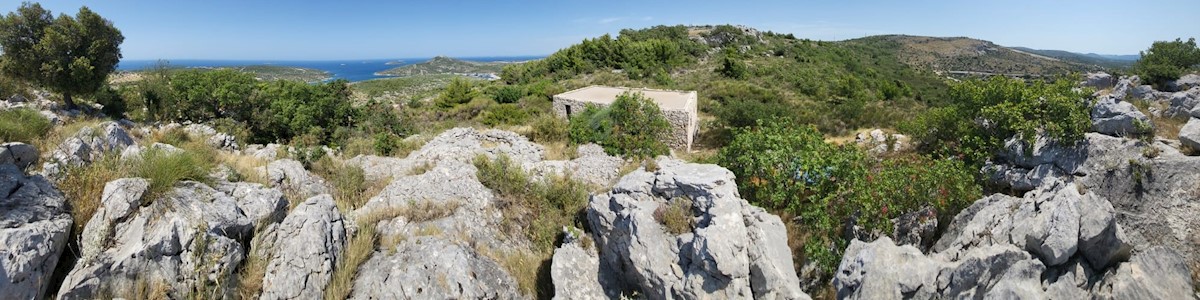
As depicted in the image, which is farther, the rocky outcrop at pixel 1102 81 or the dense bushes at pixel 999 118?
the rocky outcrop at pixel 1102 81

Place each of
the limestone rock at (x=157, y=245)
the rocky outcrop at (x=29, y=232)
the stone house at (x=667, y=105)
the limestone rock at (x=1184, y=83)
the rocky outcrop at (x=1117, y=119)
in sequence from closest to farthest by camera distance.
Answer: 1. the rocky outcrop at (x=29, y=232)
2. the limestone rock at (x=157, y=245)
3. the rocky outcrop at (x=1117, y=119)
4. the stone house at (x=667, y=105)
5. the limestone rock at (x=1184, y=83)

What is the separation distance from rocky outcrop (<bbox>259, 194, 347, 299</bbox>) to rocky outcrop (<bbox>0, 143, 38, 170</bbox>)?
2.84 m

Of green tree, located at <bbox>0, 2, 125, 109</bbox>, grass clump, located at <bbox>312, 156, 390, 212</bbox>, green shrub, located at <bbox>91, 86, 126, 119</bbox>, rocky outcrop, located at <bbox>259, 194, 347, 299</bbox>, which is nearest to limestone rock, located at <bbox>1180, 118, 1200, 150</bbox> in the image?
rocky outcrop, located at <bbox>259, 194, 347, 299</bbox>

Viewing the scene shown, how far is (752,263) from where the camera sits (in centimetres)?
415

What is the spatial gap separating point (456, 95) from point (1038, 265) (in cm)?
2492

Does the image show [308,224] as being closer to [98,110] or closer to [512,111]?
[98,110]

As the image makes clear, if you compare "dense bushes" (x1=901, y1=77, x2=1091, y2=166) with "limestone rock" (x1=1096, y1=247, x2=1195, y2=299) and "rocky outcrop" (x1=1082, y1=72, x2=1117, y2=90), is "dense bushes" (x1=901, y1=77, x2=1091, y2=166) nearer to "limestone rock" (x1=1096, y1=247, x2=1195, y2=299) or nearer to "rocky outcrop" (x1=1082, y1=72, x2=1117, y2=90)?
"limestone rock" (x1=1096, y1=247, x2=1195, y2=299)

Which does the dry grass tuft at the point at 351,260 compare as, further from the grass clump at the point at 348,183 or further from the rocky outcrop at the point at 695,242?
the rocky outcrop at the point at 695,242

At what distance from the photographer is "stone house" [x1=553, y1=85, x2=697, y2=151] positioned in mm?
13844

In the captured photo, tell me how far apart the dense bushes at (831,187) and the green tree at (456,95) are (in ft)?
67.6

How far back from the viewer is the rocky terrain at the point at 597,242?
370 centimetres

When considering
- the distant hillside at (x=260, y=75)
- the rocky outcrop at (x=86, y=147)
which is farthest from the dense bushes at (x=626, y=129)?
the distant hillside at (x=260, y=75)

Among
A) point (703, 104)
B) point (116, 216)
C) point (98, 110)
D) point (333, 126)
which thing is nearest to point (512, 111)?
point (333, 126)

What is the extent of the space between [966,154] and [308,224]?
10070 mm
